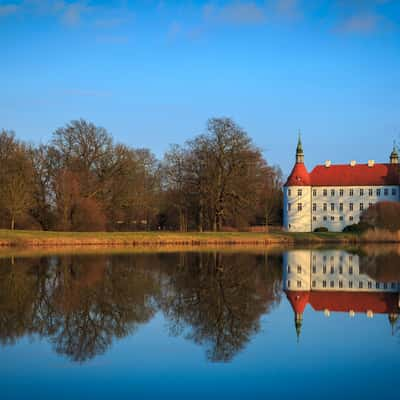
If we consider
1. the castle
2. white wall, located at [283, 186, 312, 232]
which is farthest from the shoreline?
the castle

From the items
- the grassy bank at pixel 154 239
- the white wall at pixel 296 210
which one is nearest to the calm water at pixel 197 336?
the grassy bank at pixel 154 239

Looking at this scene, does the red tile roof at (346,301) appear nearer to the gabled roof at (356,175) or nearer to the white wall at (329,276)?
the white wall at (329,276)

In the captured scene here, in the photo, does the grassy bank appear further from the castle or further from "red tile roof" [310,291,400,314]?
"red tile roof" [310,291,400,314]

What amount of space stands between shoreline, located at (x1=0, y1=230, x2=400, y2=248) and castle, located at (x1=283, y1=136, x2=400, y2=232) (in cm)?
Answer: 1699

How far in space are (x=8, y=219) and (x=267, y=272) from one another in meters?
27.0

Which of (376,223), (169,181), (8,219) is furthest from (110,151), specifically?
(376,223)

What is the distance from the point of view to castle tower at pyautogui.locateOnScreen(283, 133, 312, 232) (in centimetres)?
6619

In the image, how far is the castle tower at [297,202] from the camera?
66.2m

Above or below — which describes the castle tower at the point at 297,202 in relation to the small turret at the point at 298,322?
above

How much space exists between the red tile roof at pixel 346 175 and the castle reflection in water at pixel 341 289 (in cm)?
4145

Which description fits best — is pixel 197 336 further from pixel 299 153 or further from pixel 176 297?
pixel 299 153

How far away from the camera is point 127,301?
46.3 feet

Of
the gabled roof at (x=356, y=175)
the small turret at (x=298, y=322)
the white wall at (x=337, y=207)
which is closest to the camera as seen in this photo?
the small turret at (x=298, y=322)

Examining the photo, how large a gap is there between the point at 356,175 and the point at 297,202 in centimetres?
804
